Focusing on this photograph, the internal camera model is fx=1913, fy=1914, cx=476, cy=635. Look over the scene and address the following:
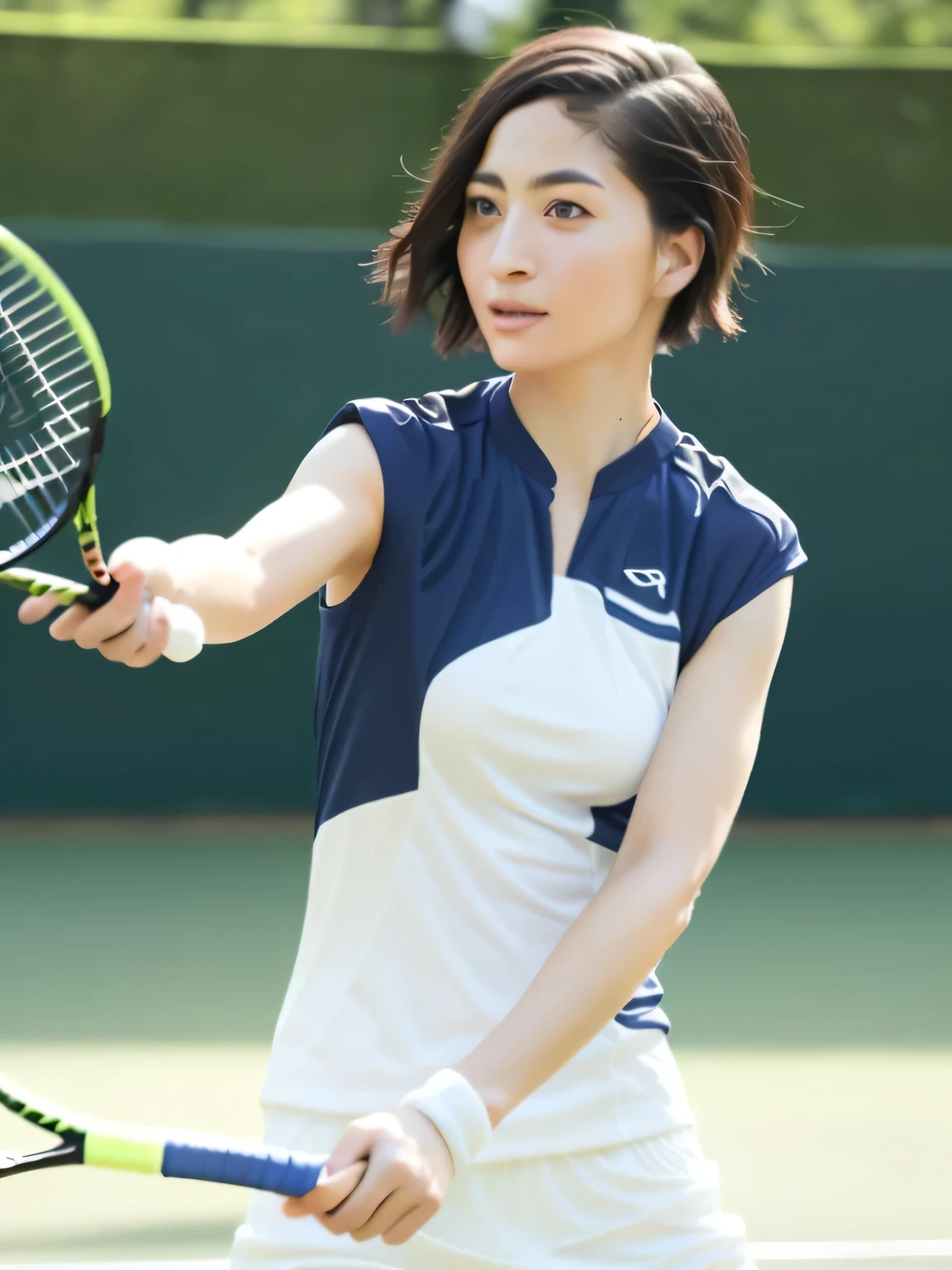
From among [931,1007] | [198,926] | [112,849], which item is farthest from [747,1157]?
[112,849]

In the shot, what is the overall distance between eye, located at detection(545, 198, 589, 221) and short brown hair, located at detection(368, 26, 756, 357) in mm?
58

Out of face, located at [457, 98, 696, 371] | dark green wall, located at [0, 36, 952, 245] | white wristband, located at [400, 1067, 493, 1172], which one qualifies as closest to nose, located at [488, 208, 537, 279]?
face, located at [457, 98, 696, 371]

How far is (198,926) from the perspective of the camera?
511cm

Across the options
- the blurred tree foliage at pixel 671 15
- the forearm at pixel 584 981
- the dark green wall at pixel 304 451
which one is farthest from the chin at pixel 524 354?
the blurred tree foliage at pixel 671 15

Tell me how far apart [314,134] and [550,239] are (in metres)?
6.40

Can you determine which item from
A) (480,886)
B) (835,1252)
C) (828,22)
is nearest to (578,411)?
(480,886)

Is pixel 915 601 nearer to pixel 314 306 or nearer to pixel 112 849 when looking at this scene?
pixel 314 306

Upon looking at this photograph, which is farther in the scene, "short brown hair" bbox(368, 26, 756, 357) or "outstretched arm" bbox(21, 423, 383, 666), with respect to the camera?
"short brown hair" bbox(368, 26, 756, 357)

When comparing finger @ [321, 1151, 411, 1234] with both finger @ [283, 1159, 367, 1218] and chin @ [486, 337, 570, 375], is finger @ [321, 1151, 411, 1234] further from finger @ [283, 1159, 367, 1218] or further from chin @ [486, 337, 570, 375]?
chin @ [486, 337, 570, 375]

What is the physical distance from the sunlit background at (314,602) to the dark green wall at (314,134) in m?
0.01

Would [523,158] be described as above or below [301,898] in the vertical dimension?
below

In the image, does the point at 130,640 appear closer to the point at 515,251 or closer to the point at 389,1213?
the point at 389,1213

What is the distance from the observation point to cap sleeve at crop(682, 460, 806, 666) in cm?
166

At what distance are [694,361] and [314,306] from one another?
1.31 meters
